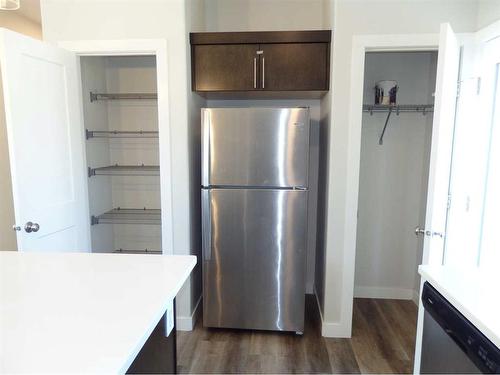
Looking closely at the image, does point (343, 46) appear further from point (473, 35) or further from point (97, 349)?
point (97, 349)

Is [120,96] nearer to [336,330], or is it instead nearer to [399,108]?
[399,108]

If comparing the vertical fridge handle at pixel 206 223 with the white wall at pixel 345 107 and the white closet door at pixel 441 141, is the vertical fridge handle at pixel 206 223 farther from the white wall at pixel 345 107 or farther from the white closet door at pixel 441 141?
the white closet door at pixel 441 141

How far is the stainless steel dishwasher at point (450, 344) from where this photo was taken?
3.10 feet

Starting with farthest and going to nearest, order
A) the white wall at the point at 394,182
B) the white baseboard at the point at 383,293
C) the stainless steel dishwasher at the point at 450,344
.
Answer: the white baseboard at the point at 383,293, the white wall at the point at 394,182, the stainless steel dishwasher at the point at 450,344

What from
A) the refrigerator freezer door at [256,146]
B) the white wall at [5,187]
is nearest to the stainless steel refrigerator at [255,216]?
the refrigerator freezer door at [256,146]

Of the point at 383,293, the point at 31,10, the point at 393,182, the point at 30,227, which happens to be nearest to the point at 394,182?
the point at 393,182

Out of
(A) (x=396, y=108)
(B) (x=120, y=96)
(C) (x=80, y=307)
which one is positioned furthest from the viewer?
(B) (x=120, y=96)

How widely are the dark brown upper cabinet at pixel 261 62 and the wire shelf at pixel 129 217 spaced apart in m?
1.18

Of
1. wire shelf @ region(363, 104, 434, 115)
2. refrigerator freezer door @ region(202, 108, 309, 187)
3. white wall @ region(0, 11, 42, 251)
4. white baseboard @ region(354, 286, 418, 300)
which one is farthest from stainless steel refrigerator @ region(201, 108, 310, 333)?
white wall @ region(0, 11, 42, 251)

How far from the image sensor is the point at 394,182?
2889 mm

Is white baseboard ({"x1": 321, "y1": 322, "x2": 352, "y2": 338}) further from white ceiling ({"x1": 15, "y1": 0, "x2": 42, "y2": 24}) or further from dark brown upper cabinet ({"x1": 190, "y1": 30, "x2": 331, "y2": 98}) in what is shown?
white ceiling ({"x1": 15, "y1": 0, "x2": 42, "y2": 24})

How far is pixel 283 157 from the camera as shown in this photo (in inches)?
86.9

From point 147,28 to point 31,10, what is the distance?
5.34ft

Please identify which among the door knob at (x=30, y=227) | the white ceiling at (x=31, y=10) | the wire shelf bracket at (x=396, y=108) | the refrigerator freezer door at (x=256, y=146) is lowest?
the door knob at (x=30, y=227)
